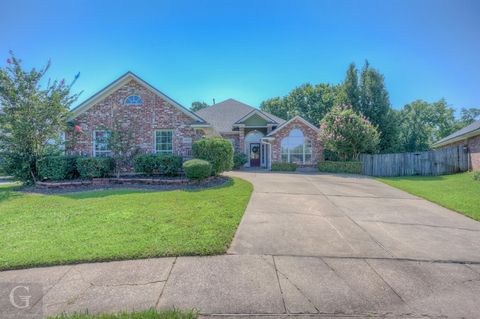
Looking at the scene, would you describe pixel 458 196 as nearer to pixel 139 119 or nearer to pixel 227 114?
pixel 139 119

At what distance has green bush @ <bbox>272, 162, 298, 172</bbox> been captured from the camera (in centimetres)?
1953

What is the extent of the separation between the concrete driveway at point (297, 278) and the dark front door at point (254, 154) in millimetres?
18129

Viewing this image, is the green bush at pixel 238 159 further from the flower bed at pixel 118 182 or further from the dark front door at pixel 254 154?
the flower bed at pixel 118 182

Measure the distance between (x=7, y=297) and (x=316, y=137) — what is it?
20474mm

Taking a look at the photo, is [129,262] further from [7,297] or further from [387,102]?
[387,102]

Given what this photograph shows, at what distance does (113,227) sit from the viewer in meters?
5.12

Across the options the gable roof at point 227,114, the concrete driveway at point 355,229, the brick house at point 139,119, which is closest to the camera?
the concrete driveway at point 355,229

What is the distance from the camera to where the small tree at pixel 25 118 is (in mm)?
10477

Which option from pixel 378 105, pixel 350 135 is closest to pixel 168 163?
pixel 350 135

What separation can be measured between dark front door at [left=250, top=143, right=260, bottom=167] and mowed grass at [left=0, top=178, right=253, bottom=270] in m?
15.1

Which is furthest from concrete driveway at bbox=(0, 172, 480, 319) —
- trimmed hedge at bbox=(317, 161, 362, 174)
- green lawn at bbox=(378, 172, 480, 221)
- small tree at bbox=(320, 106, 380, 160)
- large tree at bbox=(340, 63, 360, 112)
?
large tree at bbox=(340, 63, 360, 112)

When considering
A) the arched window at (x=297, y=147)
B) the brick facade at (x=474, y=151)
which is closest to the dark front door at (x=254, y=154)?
the arched window at (x=297, y=147)

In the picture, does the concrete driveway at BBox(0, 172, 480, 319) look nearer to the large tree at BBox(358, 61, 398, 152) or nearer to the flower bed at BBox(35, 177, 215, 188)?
the flower bed at BBox(35, 177, 215, 188)

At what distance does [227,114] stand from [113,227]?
2229 cm
